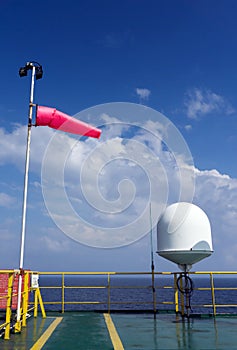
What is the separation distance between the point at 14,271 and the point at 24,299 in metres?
1.49

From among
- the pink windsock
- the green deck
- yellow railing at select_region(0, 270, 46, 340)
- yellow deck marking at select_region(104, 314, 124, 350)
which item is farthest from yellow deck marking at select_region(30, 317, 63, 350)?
the pink windsock

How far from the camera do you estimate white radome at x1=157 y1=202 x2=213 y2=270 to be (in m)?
9.34

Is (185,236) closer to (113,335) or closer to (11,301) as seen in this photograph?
(113,335)

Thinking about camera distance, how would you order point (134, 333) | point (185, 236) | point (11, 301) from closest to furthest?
point (11, 301) → point (134, 333) → point (185, 236)

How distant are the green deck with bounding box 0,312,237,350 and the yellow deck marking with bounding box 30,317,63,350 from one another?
8 centimetres

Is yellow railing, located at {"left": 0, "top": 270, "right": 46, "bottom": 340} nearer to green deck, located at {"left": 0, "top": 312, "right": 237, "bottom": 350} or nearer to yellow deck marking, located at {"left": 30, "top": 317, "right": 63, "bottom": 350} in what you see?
green deck, located at {"left": 0, "top": 312, "right": 237, "bottom": 350}

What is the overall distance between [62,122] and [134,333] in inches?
205

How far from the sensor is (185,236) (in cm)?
938

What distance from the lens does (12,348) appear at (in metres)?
5.97

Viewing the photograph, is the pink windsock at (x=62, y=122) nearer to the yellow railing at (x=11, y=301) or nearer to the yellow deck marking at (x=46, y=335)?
the yellow railing at (x=11, y=301)

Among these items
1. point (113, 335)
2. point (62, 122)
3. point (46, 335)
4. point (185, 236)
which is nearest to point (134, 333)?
point (113, 335)

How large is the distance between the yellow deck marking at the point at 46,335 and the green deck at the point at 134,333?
0.08 metres

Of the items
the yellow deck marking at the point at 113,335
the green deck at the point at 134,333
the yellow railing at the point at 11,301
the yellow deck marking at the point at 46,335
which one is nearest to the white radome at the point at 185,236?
the green deck at the point at 134,333

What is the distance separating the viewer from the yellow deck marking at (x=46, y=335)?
6142 millimetres
